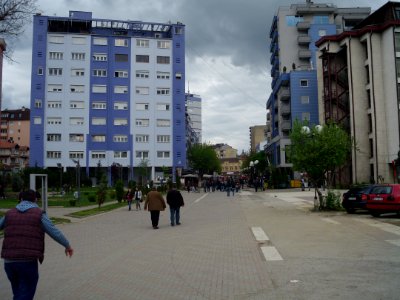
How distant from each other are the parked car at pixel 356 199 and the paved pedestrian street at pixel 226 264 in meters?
4.54

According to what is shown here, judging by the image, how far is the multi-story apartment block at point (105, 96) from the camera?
71.1m

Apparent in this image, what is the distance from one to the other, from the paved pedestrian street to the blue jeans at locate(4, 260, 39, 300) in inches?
67.2

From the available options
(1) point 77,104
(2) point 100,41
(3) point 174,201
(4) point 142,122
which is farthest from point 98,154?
(3) point 174,201

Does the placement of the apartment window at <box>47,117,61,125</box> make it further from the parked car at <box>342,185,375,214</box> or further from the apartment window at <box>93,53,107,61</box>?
the parked car at <box>342,185,375,214</box>

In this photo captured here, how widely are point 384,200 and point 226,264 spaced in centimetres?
1200

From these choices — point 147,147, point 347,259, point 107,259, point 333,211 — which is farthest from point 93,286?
point 147,147

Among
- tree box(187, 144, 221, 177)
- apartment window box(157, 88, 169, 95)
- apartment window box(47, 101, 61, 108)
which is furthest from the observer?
tree box(187, 144, 221, 177)

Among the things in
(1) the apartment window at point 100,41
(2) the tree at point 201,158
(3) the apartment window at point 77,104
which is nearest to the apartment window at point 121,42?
(1) the apartment window at point 100,41

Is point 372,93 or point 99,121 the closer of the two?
point 372,93

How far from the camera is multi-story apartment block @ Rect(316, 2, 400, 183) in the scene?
48.8 m

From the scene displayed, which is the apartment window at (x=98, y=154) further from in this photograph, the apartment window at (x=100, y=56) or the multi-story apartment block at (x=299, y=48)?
the multi-story apartment block at (x=299, y=48)

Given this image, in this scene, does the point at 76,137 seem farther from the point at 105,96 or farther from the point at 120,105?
the point at 120,105

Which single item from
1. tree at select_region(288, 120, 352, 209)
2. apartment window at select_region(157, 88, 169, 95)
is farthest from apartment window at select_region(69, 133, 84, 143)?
tree at select_region(288, 120, 352, 209)

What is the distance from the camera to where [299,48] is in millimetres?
77688
